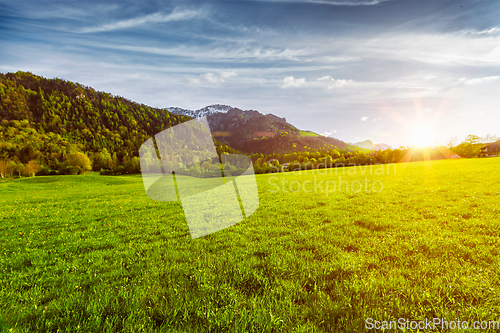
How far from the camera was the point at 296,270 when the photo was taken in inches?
206

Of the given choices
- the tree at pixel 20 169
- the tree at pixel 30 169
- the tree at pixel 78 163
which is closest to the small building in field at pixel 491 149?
the tree at pixel 78 163

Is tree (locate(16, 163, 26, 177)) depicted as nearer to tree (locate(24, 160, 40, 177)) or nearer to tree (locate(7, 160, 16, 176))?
tree (locate(24, 160, 40, 177))

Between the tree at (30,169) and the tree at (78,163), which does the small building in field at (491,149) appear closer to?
the tree at (78,163)

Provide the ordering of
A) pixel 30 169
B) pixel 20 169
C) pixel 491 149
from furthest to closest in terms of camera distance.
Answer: pixel 491 149 < pixel 30 169 < pixel 20 169

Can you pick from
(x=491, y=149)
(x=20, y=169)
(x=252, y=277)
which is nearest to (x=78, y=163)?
(x=20, y=169)

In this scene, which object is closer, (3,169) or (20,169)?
(3,169)

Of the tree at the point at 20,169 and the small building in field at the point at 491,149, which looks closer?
the tree at the point at 20,169

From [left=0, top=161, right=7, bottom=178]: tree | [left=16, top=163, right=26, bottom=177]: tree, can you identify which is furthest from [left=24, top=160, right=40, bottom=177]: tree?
[left=0, top=161, right=7, bottom=178]: tree

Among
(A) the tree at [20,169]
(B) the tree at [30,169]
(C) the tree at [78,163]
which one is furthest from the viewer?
(C) the tree at [78,163]

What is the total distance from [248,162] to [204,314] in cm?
437

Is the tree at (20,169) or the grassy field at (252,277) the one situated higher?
the tree at (20,169)

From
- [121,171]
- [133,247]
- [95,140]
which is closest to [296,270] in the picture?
[133,247]

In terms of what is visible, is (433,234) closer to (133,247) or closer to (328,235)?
(328,235)

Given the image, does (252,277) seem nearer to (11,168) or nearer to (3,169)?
(3,169)
